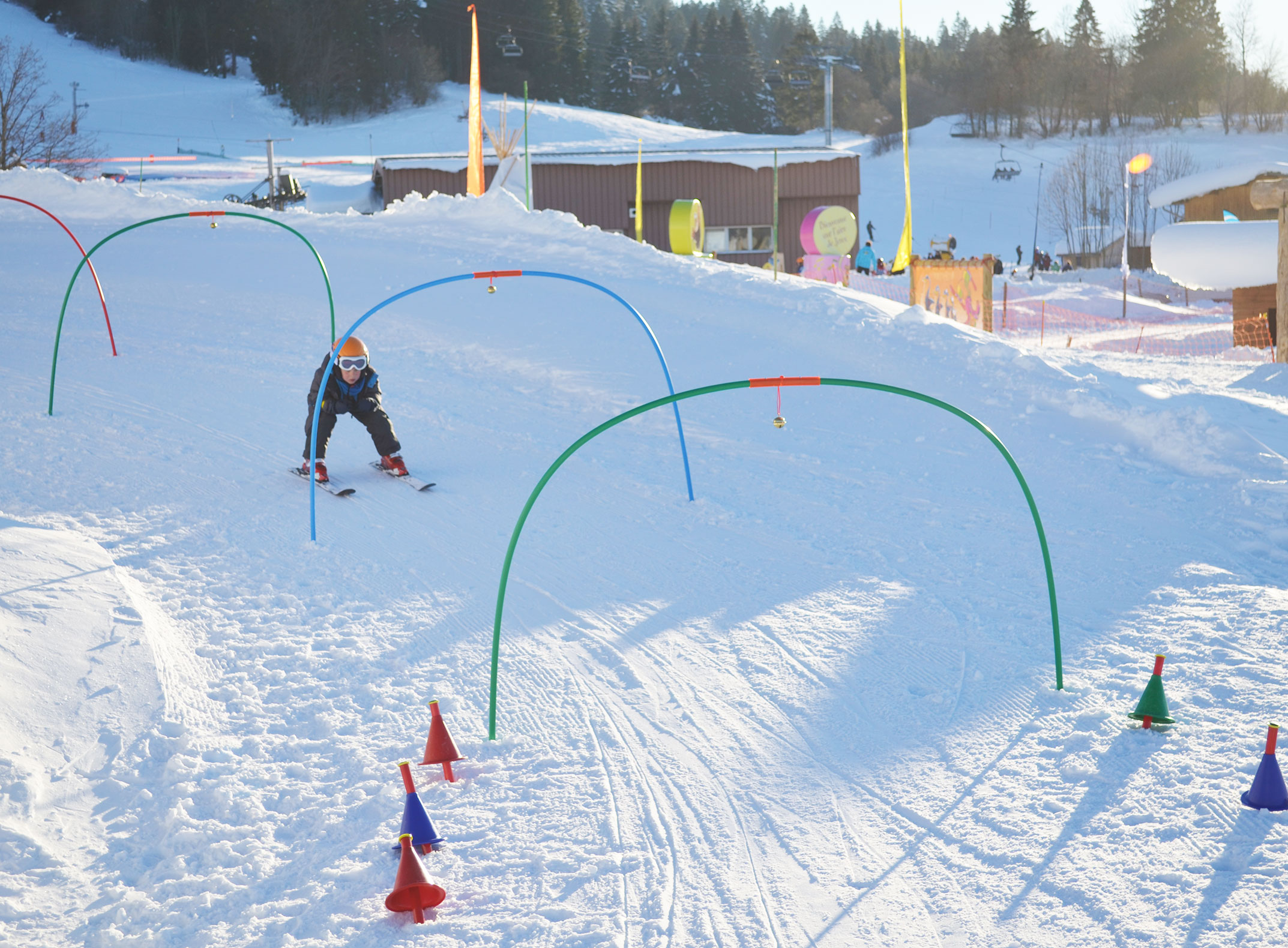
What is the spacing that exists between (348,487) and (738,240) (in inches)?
1101

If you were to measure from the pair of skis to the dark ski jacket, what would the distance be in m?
0.60

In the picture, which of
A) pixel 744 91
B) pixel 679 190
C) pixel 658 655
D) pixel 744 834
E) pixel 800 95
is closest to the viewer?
pixel 744 834

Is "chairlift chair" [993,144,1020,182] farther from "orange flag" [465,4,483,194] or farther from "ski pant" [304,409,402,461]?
"ski pant" [304,409,402,461]

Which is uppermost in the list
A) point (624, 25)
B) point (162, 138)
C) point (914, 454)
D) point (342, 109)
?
point (624, 25)

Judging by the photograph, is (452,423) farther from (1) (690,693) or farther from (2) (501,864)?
(2) (501,864)

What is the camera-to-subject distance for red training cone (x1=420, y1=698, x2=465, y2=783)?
4555mm

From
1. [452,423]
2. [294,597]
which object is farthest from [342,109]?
[294,597]

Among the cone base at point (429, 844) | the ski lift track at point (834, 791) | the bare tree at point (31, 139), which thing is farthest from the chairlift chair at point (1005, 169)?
the cone base at point (429, 844)

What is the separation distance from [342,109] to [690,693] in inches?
2664

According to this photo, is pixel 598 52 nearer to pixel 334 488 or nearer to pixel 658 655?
pixel 334 488

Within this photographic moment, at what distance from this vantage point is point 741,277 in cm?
1525

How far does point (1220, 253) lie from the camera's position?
18.4m

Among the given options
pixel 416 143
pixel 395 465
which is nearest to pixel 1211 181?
pixel 395 465

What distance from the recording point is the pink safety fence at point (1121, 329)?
18688 millimetres
